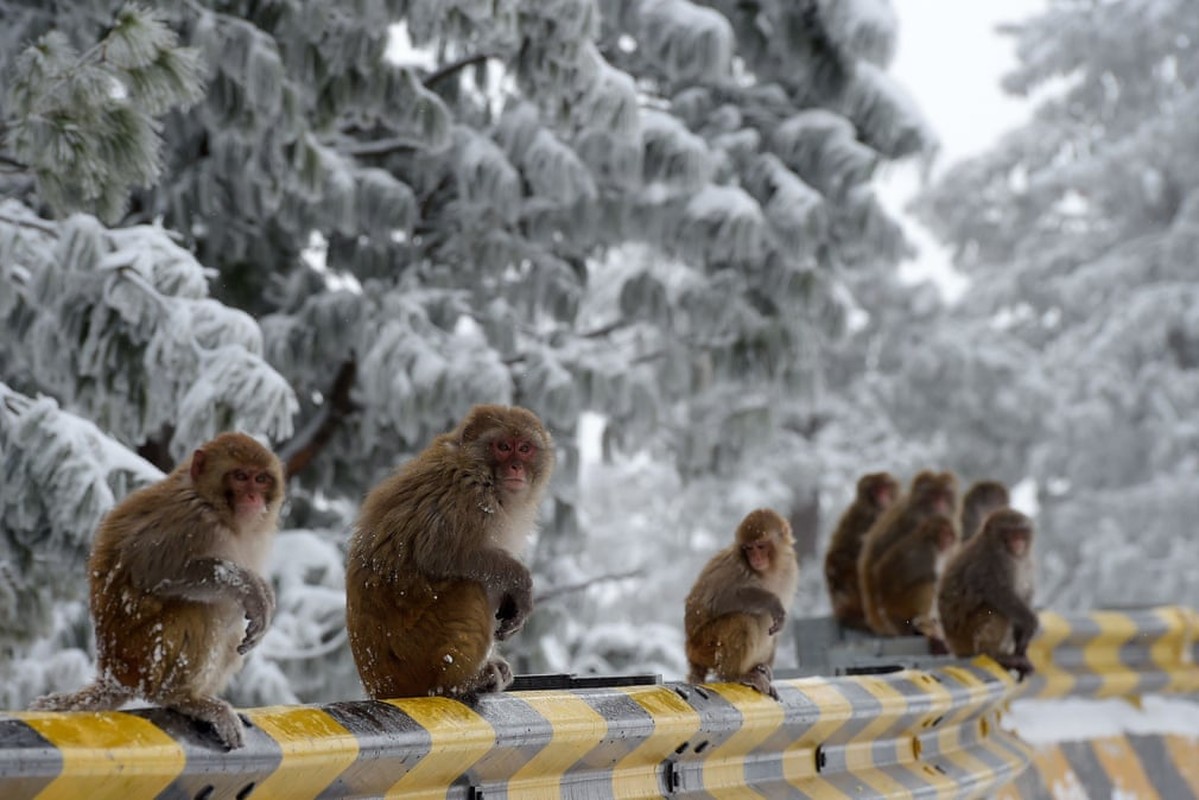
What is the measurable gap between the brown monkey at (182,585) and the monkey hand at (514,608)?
781 mm

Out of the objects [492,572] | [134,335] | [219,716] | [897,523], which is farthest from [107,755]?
[897,523]

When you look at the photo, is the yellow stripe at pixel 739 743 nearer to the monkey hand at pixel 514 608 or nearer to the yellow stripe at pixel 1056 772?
the monkey hand at pixel 514 608

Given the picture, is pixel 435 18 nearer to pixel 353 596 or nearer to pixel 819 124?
pixel 819 124

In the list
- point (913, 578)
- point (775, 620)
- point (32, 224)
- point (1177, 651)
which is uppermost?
point (32, 224)

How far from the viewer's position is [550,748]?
3.43 metres

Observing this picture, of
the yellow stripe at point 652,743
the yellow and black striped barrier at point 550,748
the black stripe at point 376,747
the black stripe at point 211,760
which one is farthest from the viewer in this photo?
the yellow stripe at point 652,743

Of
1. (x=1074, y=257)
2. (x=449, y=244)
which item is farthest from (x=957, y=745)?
(x=1074, y=257)

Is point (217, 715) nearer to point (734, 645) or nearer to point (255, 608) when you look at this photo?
point (255, 608)

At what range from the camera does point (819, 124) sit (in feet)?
39.2

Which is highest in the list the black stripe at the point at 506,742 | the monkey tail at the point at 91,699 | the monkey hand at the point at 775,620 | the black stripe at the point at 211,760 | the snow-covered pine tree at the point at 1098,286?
the snow-covered pine tree at the point at 1098,286

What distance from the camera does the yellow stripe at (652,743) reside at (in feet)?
12.2

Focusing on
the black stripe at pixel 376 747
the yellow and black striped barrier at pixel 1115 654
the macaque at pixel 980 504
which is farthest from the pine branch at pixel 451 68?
the black stripe at pixel 376 747

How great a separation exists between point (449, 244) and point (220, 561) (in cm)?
825

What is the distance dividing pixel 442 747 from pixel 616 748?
624 mm
